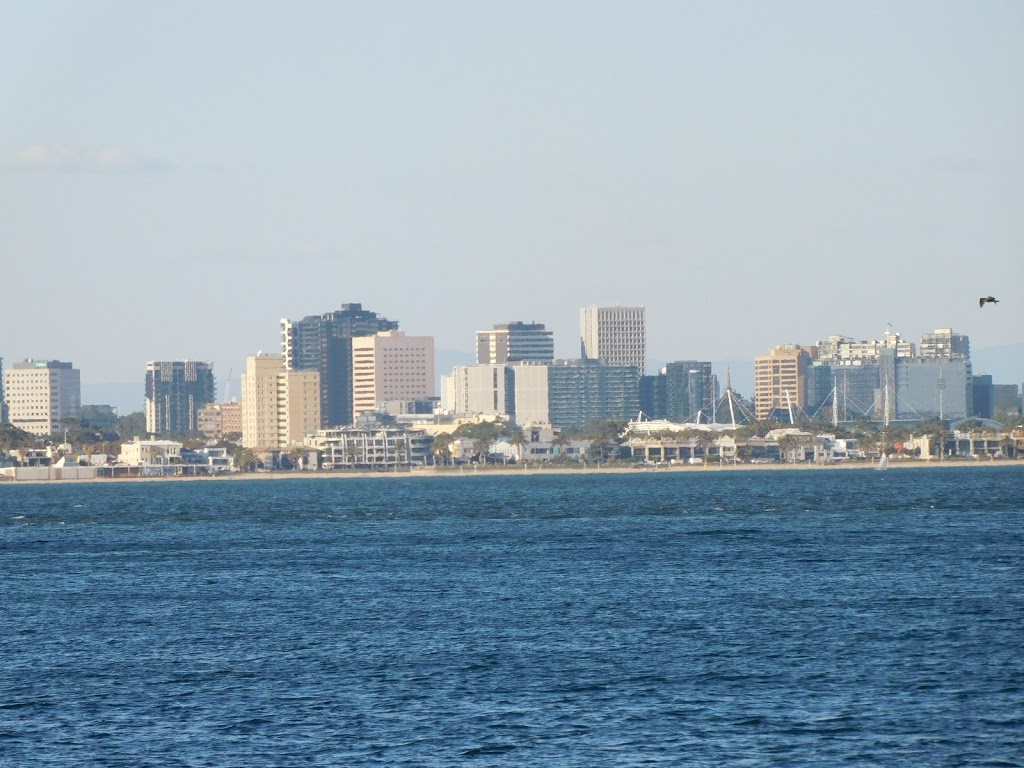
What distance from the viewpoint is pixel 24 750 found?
140ft

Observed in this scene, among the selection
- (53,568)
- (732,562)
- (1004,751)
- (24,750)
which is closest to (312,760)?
(24,750)

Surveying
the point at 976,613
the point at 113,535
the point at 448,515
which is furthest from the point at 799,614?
the point at 448,515

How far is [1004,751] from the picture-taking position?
40688 mm

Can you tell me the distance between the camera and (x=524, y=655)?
56844mm

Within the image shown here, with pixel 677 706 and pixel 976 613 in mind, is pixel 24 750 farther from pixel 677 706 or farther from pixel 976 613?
pixel 976 613

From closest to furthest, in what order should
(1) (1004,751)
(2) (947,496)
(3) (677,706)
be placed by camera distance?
(1) (1004,751)
(3) (677,706)
(2) (947,496)

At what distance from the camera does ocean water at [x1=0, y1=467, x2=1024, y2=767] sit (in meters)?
42.8

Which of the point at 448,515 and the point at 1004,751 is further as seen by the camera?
the point at 448,515

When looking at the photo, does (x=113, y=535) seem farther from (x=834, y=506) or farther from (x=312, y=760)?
(x=312, y=760)

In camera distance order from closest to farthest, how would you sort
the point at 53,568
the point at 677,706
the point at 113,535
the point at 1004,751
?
the point at 1004,751 → the point at 677,706 → the point at 53,568 → the point at 113,535

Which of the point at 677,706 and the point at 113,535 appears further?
the point at 113,535

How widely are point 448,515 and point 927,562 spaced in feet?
266

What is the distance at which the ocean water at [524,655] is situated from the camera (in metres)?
42.8

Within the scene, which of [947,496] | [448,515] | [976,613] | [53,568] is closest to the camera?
[976,613]
